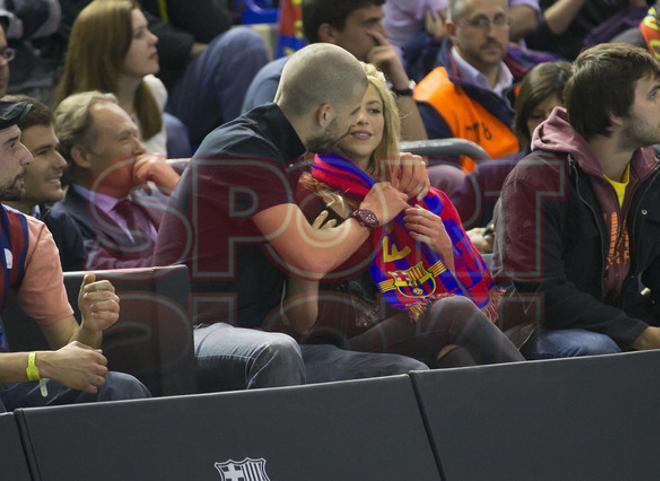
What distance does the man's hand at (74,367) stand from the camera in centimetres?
360

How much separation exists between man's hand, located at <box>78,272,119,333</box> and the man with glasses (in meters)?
2.80

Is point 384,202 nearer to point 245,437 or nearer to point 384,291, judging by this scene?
point 384,291

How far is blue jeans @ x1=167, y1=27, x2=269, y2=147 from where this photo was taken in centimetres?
653

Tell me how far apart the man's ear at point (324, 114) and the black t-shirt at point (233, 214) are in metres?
0.09

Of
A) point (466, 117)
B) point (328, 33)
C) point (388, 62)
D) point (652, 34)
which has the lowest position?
Result: point (466, 117)

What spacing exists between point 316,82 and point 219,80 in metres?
2.25

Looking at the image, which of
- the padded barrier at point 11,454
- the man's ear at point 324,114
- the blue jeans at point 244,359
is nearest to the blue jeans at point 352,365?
the blue jeans at point 244,359

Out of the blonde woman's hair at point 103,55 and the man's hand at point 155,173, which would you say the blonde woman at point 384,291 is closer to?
the man's hand at point 155,173

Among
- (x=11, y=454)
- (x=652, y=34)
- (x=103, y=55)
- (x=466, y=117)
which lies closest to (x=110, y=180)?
(x=103, y=55)

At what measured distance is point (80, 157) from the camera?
5090 millimetres

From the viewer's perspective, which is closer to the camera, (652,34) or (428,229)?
(428,229)

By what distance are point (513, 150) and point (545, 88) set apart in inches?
30.1

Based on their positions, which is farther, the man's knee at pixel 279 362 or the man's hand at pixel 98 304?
the man's knee at pixel 279 362

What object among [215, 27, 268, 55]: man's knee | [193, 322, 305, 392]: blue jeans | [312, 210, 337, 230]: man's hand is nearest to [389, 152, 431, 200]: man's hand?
[312, 210, 337, 230]: man's hand
